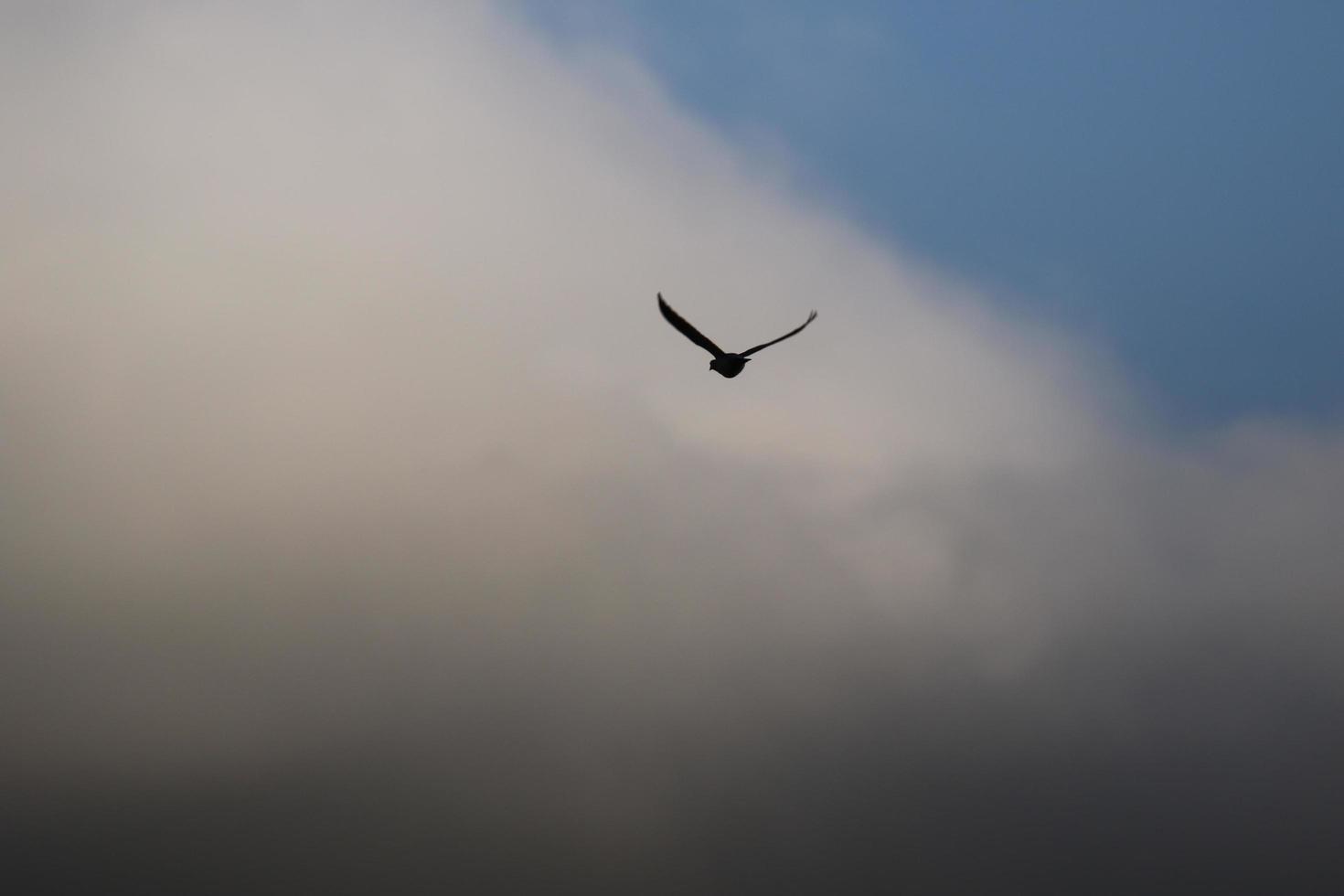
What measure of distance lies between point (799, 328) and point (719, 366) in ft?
14.5

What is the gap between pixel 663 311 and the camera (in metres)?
63.6

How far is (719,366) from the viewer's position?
65.9 m

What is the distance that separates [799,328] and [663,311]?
19.8 feet

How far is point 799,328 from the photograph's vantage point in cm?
6366

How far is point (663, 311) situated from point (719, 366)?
414cm
